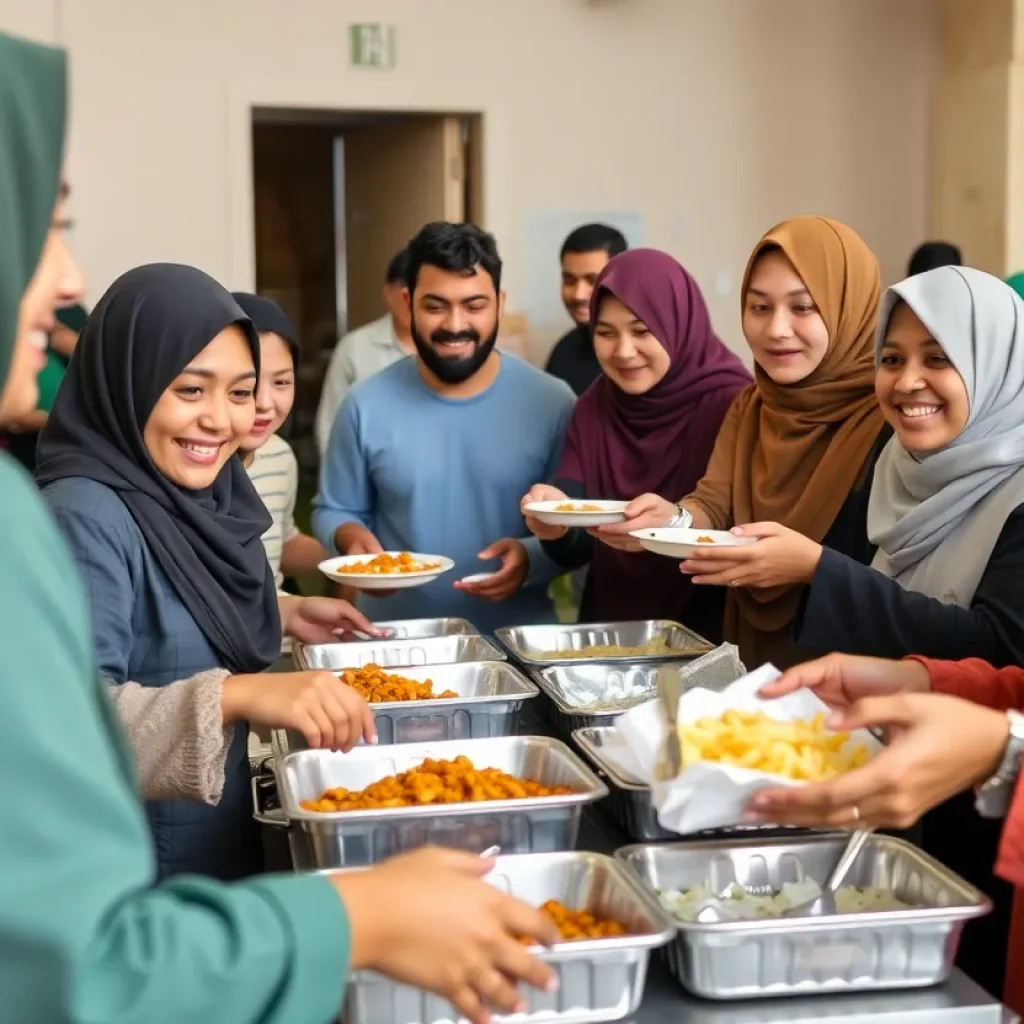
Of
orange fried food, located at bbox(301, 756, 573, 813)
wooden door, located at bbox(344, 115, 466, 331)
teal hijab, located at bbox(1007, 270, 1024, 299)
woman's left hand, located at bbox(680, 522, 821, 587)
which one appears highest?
wooden door, located at bbox(344, 115, 466, 331)

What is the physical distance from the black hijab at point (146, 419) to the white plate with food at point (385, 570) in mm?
559

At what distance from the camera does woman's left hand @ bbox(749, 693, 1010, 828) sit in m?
1.28

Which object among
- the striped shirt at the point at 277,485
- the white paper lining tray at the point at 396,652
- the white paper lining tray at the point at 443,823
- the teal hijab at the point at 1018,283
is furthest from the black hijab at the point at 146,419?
the teal hijab at the point at 1018,283

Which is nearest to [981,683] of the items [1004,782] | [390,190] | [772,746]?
[1004,782]

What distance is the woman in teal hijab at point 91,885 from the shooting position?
761mm

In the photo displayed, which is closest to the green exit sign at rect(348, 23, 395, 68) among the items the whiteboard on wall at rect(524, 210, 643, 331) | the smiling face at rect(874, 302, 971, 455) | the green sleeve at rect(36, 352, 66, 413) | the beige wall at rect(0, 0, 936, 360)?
the beige wall at rect(0, 0, 936, 360)

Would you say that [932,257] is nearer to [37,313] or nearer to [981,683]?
[981,683]

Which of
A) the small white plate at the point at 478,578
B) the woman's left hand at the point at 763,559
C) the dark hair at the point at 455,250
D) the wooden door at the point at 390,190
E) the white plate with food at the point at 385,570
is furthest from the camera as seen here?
the wooden door at the point at 390,190

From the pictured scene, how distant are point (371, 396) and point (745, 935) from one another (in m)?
2.00

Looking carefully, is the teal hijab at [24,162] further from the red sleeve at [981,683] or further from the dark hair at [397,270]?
the dark hair at [397,270]

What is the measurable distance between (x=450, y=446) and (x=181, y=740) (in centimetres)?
149

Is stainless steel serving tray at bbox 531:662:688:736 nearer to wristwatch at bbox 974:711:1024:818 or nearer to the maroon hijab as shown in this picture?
the maroon hijab

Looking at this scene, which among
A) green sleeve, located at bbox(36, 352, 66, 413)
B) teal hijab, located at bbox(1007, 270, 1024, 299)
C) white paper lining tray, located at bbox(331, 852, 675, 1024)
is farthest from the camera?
green sleeve, located at bbox(36, 352, 66, 413)

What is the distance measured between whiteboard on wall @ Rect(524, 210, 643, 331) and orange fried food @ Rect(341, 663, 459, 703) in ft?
11.4
